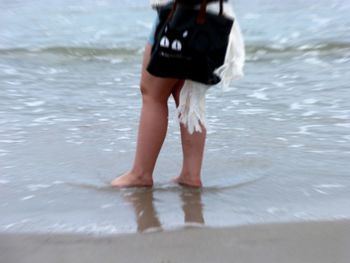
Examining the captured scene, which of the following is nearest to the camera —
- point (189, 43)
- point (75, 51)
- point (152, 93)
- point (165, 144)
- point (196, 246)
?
point (196, 246)

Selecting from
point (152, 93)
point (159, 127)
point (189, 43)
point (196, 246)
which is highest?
point (189, 43)

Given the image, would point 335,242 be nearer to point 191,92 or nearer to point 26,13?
point 191,92

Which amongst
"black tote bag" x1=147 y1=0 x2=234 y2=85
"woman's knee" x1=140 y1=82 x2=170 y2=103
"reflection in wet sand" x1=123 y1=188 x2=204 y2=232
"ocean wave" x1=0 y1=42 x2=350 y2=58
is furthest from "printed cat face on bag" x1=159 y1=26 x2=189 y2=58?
→ "ocean wave" x1=0 y1=42 x2=350 y2=58

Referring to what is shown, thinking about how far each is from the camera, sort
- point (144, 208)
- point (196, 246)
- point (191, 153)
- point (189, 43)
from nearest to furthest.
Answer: point (196, 246) → point (189, 43) → point (144, 208) → point (191, 153)

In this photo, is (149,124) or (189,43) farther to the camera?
(149,124)

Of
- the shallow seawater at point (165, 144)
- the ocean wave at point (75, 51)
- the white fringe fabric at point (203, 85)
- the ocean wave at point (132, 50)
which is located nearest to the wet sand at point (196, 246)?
the shallow seawater at point (165, 144)

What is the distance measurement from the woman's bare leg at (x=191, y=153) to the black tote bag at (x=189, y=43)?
1.09ft

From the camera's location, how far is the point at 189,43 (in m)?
2.85

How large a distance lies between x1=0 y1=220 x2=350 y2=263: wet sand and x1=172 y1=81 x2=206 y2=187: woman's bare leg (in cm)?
64

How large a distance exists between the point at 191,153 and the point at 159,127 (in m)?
0.22

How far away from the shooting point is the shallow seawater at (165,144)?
9.80 feet

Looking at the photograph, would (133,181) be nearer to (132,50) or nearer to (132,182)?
(132,182)

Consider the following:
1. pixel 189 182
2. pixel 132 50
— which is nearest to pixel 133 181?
pixel 189 182

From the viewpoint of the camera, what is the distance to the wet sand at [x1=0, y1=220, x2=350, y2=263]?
8.11 feet
